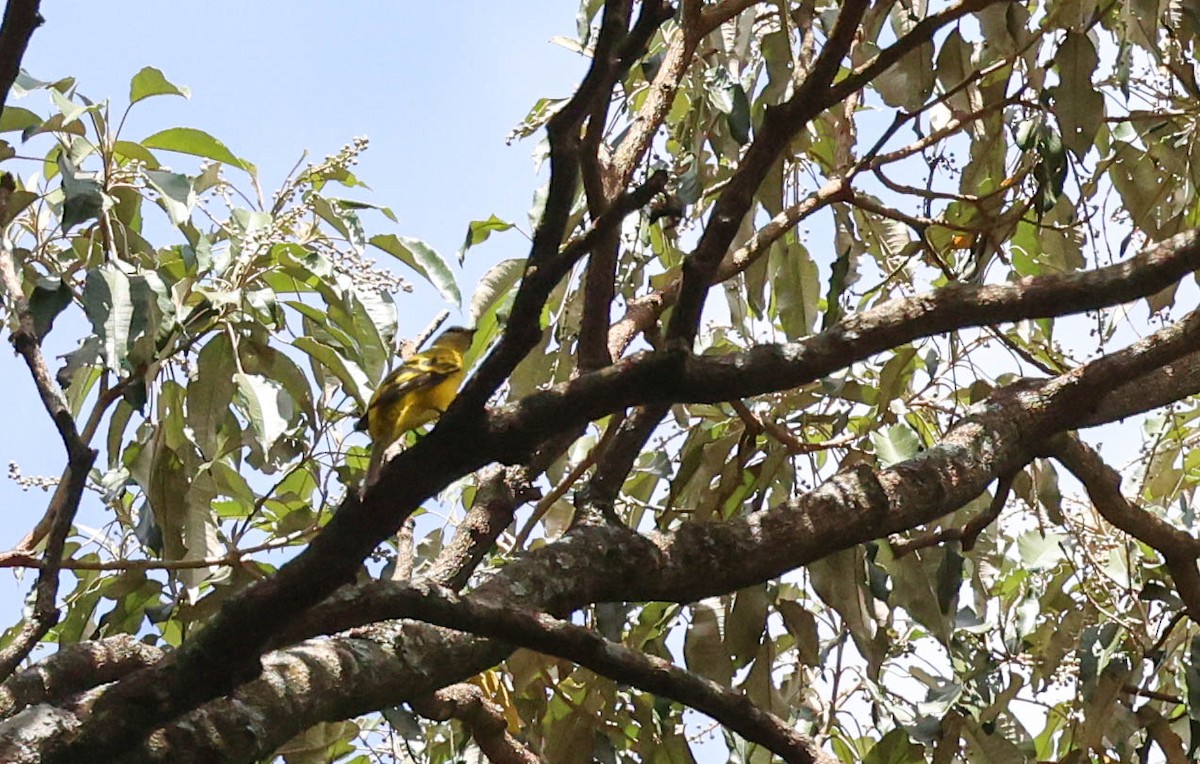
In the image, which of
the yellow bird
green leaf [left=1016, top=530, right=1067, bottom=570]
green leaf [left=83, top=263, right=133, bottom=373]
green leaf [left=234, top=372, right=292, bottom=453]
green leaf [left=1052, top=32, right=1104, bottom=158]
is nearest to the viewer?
green leaf [left=83, top=263, right=133, bottom=373]

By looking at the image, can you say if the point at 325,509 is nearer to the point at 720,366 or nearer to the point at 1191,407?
the point at 720,366

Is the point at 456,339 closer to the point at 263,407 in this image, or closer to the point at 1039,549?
the point at 263,407

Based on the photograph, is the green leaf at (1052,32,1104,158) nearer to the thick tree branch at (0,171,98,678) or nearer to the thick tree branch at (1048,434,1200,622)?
the thick tree branch at (1048,434,1200,622)

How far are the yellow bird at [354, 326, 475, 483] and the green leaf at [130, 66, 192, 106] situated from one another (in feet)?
2.09

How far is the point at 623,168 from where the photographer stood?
2.39 m

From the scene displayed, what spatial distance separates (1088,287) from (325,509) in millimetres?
1624

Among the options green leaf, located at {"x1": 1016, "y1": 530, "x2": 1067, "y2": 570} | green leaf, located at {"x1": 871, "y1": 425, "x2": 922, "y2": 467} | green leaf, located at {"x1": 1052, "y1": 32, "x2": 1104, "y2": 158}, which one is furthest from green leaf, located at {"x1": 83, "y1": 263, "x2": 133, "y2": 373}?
green leaf, located at {"x1": 1016, "y1": 530, "x2": 1067, "y2": 570}

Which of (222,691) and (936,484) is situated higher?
(936,484)

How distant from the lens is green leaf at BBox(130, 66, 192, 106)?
2.21 m

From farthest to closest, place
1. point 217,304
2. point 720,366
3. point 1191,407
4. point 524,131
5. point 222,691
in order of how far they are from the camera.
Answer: point 1191,407, point 524,131, point 217,304, point 720,366, point 222,691

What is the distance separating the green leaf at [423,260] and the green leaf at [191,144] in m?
0.31

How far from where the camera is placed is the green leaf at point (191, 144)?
2352mm

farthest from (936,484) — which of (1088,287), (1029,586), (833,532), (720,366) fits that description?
(1029,586)

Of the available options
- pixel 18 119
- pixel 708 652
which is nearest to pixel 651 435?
pixel 708 652
